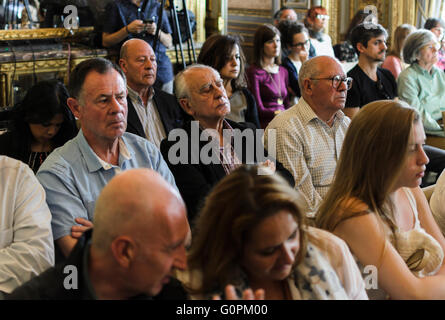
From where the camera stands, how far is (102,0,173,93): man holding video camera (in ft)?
14.7

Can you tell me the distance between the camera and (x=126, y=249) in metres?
1.24

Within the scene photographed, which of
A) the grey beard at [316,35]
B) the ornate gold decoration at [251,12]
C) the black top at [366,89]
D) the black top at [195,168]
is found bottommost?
the black top at [195,168]

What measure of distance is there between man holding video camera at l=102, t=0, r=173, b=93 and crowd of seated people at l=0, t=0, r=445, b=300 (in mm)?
1022

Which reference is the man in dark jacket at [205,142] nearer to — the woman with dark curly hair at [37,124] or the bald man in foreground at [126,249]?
the woman with dark curly hair at [37,124]

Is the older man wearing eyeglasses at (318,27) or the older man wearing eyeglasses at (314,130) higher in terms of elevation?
the older man wearing eyeglasses at (318,27)

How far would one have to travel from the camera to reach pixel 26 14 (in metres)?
5.07

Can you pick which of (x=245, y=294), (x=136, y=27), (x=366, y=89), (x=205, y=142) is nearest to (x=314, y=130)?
(x=205, y=142)

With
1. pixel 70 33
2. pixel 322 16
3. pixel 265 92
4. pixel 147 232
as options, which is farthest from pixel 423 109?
pixel 147 232

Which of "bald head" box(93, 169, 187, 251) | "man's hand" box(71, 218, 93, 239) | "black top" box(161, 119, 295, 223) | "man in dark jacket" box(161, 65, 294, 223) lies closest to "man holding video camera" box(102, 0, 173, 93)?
"man in dark jacket" box(161, 65, 294, 223)

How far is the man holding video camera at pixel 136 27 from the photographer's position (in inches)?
176

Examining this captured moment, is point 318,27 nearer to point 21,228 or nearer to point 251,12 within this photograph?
point 251,12

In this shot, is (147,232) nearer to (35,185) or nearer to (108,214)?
(108,214)

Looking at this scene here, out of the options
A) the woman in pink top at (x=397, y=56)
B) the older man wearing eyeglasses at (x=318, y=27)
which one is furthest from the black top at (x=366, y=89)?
the older man wearing eyeglasses at (x=318, y=27)
